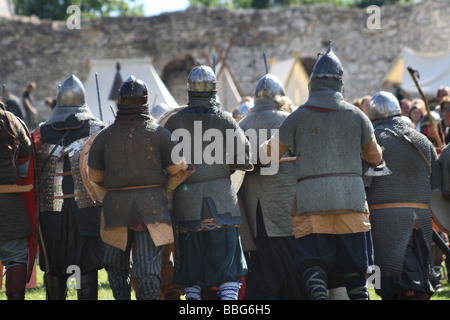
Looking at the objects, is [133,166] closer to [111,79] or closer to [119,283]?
[119,283]

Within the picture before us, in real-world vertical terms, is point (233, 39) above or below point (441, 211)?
above

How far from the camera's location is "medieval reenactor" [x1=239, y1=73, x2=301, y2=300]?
5398mm

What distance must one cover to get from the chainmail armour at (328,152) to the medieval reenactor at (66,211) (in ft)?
4.79

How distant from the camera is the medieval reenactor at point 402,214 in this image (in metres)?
5.19

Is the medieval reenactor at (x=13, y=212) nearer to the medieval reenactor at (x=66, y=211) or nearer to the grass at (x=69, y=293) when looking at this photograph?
the medieval reenactor at (x=66, y=211)

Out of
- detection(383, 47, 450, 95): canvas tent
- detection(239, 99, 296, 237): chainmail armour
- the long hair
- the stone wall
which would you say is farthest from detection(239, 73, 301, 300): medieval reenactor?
the stone wall

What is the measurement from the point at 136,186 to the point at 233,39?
43.4ft

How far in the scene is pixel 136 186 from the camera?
15.3 feet

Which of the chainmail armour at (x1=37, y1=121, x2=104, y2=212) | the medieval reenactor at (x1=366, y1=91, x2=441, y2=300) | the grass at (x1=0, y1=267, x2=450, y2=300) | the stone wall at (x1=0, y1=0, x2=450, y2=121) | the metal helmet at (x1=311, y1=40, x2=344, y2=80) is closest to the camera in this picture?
the metal helmet at (x1=311, y1=40, x2=344, y2=80)

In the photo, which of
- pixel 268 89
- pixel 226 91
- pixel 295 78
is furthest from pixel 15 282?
pixel 295 78

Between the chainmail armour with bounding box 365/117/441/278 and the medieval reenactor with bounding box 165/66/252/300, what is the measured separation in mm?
982

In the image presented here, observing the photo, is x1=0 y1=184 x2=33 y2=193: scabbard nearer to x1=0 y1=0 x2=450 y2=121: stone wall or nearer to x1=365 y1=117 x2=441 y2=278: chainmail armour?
x1=365 y1=117 x2=441 y2=278: chainmail armour

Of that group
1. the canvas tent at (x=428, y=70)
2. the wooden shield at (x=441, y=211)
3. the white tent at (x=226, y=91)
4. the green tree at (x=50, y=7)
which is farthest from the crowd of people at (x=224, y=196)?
the green tree at (x=50, y=7)
